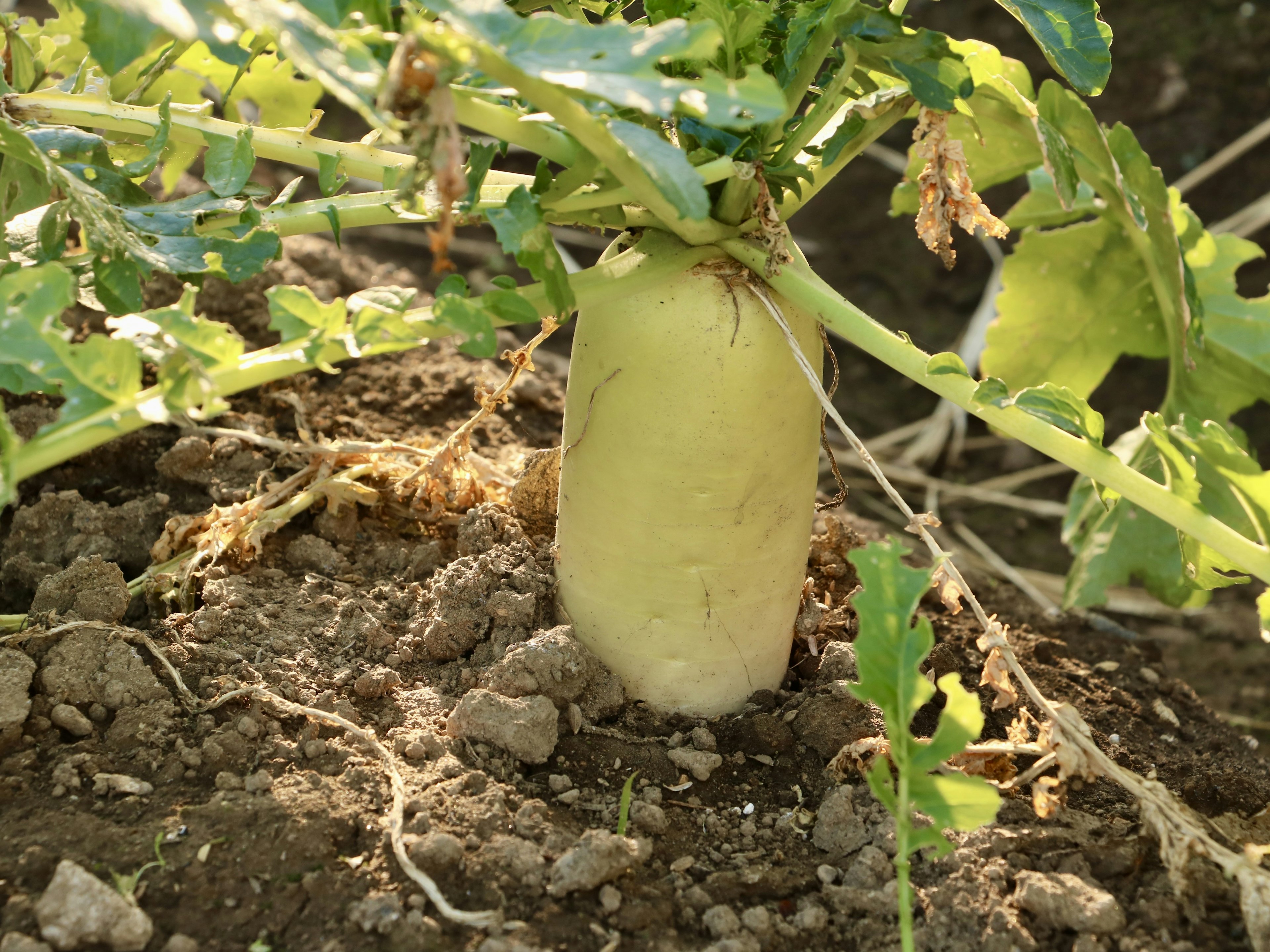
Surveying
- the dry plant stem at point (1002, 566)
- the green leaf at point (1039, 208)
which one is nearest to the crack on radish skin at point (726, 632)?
the green leaf at point (1039, 208)

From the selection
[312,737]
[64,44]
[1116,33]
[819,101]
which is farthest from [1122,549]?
[1116,33]

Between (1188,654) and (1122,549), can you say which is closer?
(1122,549)

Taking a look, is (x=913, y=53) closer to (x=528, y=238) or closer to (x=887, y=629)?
(x=528, y=238)

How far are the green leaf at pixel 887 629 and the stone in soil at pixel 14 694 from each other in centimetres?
96

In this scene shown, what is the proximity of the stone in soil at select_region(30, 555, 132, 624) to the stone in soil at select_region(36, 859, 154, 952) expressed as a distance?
18.2 inches

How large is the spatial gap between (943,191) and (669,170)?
49cm

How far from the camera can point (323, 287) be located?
98.3 inches

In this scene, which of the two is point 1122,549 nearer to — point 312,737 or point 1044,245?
point 1044,245

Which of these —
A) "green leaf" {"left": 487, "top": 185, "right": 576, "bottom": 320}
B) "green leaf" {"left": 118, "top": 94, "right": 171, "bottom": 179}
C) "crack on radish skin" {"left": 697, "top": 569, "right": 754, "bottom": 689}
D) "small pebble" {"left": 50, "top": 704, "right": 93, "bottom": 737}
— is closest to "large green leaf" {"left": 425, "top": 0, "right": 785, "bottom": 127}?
"green leaf" {"left": 487, "top": 185, "right": 576, "bottom": 320}

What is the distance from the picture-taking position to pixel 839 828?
132 centimetres

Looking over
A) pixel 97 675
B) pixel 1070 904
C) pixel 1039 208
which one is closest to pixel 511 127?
pixel 97 675

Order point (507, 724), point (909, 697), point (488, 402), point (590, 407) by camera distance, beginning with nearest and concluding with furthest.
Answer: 1. point (909, 697)
2. point (507, 724)
3. point (590, 407)
4. point (488, 402)

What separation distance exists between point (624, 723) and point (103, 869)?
66 centimetres

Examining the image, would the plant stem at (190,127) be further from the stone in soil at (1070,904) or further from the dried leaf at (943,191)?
the stone in soil at (1070,904)
